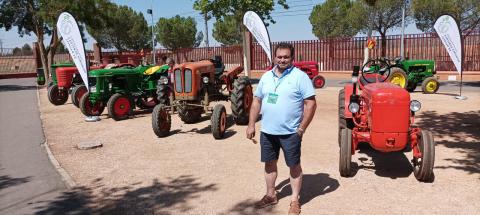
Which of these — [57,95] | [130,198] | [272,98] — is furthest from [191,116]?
[57,95]

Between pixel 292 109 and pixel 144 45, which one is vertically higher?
pixel 144 45

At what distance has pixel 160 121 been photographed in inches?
295

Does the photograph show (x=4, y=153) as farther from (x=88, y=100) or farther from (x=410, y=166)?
(x=410, y=166)

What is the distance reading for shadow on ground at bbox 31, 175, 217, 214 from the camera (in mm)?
4273

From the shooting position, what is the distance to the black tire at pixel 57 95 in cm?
1314

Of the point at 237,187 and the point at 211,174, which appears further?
the point at 211,174

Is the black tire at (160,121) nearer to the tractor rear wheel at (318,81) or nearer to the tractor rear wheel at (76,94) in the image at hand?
the tractor rear wheel at (76,94)

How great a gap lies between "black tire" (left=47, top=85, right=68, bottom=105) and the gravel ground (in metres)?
Answer: 5.05

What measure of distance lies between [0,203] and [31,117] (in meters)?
7.02

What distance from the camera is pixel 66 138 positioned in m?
7.96

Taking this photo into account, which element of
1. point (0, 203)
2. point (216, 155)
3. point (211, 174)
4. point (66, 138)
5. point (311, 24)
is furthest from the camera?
point (311, 24)

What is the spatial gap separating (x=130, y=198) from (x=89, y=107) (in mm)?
6230

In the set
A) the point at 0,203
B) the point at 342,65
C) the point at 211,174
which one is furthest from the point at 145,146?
the point at 342,65

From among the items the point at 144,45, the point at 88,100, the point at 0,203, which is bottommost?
the point at 0,203
